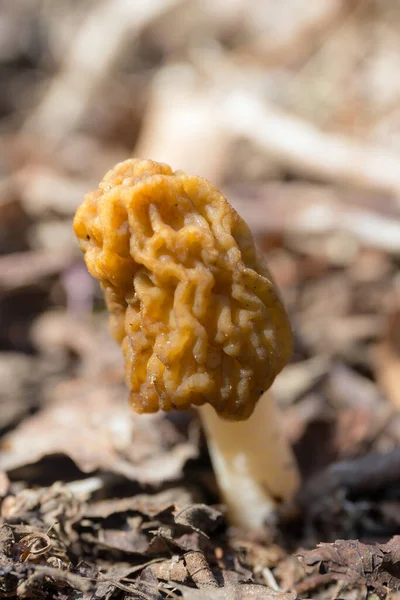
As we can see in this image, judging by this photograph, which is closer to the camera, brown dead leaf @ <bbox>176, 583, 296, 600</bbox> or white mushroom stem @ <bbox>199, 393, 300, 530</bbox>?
brown dead leaf @ <bbox>176, 583, 296, 600</bbox>

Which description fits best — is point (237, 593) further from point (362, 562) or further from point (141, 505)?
point (141, 505)

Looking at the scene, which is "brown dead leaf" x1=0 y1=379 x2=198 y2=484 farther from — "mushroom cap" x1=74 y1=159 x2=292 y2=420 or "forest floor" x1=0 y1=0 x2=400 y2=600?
"mushroom cap" x1=74 y1=159 x2=292 y2=420

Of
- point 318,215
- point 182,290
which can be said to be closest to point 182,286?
point 182,290

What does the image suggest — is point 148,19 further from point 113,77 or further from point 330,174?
point 330,174

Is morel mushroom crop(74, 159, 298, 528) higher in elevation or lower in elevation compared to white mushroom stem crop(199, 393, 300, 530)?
higher

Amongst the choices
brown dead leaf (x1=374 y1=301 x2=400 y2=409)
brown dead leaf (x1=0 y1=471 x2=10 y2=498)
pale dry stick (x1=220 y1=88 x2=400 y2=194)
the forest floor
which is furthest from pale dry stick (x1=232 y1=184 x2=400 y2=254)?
brown dead leaf (x1=0 y1=471 x2=10 y2=498)

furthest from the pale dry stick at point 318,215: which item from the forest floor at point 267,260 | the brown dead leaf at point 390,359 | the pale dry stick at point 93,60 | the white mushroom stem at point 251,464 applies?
the pale dry stick at point 93,60

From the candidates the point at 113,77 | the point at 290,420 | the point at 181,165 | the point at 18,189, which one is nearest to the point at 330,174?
the point at 181,165

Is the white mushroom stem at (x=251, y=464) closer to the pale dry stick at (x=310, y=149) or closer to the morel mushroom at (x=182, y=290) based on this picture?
the morel mushroom at (x=182, y=290)
